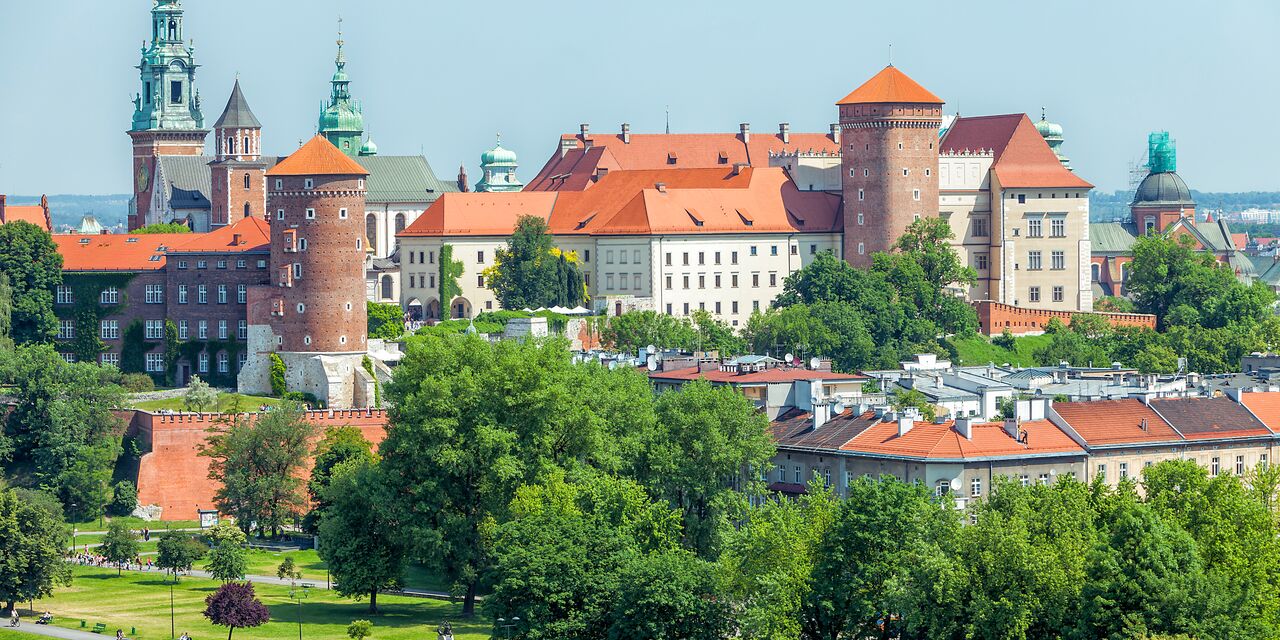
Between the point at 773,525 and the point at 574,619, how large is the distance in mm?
5036

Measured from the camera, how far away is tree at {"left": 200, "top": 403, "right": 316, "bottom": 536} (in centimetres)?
9112

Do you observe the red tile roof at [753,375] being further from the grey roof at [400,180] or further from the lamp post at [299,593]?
the grey roof at [400,180]

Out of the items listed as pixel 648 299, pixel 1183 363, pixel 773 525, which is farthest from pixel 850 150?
pixel 773 525

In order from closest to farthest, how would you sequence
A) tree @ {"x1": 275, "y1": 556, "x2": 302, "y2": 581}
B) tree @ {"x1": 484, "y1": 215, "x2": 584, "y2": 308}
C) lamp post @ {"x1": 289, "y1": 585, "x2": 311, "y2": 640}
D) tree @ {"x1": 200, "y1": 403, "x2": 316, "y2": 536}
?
1. lamp post @ {"x1": 289, "y1": 585, "x2": 311, "y2": 640}
2. tree @ {"x1": 275, "y1": 556, "x2": 302, "y2": 581}
3. tree @ {"x1": 200, "y1": 403, "x2": 316, "y2": 536}
4. tree @ {"x1": 484, "y1": 215, "x2": 584, "y2": 308}

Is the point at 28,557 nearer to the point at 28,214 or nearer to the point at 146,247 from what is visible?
the point at 146,247

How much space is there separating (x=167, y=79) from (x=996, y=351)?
5230cm

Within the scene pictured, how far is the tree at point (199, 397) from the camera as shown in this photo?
102688 mm

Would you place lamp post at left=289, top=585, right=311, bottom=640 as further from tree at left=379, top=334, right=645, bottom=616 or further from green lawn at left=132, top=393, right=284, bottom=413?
green lawn at left=132, top=393, right=284, bottom=413

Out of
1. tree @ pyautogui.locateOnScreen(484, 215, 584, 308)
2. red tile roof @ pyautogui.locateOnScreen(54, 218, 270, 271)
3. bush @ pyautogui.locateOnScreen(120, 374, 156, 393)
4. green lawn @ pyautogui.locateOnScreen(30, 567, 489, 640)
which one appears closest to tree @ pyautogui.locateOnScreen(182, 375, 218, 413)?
bush @ pyautogui.locateOnScreen(120, 374, 156, 393)

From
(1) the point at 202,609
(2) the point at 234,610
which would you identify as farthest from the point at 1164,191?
(2) the point at 234,610

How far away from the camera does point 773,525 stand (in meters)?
66.0

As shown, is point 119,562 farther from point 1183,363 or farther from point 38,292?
point 1183,363

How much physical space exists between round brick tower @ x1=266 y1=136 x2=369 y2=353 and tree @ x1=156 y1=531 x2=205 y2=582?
74.6ft

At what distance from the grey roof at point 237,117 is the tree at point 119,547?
6249 centimetres
